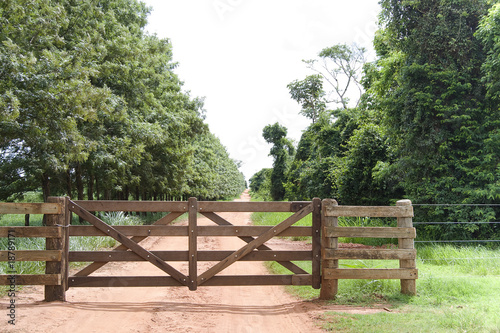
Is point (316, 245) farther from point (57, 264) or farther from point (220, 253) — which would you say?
point (57, 264)

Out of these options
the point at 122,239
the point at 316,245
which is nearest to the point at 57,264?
the point at 122,239

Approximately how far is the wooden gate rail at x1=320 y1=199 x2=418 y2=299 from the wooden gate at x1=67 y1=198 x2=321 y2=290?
0.22 meters

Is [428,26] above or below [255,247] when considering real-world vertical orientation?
above

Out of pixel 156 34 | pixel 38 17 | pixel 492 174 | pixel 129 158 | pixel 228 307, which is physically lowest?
pixel 228 307

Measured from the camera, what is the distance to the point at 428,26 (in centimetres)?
1605

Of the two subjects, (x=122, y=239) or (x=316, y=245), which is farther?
(x=316, y=245)

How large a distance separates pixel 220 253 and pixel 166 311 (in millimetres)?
1294

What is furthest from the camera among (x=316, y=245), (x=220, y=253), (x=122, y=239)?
(x=316, y=245)

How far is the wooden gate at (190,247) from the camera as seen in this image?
690 centimetres

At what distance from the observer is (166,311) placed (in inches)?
254

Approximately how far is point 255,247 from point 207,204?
110 centimetres

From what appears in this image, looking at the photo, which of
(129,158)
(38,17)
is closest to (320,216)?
(38,17)

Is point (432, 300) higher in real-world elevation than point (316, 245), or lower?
lower

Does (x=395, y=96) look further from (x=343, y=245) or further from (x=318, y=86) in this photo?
(x=318, y=86)
